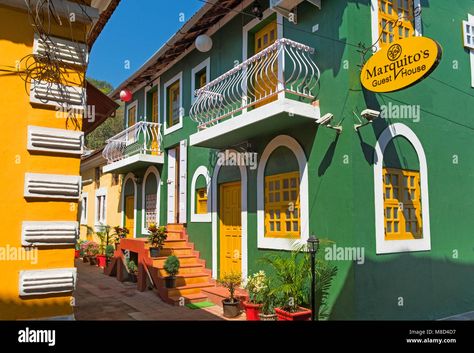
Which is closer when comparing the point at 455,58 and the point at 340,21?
A: the point at 340,21

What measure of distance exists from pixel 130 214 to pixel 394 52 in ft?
39.9

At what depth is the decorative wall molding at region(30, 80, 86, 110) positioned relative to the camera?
4098 millimetres

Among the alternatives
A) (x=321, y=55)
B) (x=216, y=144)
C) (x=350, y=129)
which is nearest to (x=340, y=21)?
(x=321, y=55)

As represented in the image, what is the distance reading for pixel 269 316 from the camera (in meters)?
6.70

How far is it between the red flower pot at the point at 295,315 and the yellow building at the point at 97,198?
11.2m

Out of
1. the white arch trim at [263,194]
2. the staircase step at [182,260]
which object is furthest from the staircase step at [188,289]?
the white arch trim at [263,194]

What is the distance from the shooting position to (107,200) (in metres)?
17.8

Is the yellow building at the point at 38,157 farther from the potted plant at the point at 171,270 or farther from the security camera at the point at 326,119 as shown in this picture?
the potted plant at the point at 171,270

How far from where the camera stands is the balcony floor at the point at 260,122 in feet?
22.4

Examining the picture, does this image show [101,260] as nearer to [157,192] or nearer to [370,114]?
[157,192]

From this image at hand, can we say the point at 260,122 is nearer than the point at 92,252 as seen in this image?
Yes

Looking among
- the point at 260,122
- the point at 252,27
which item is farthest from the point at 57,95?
the point at 252,27
